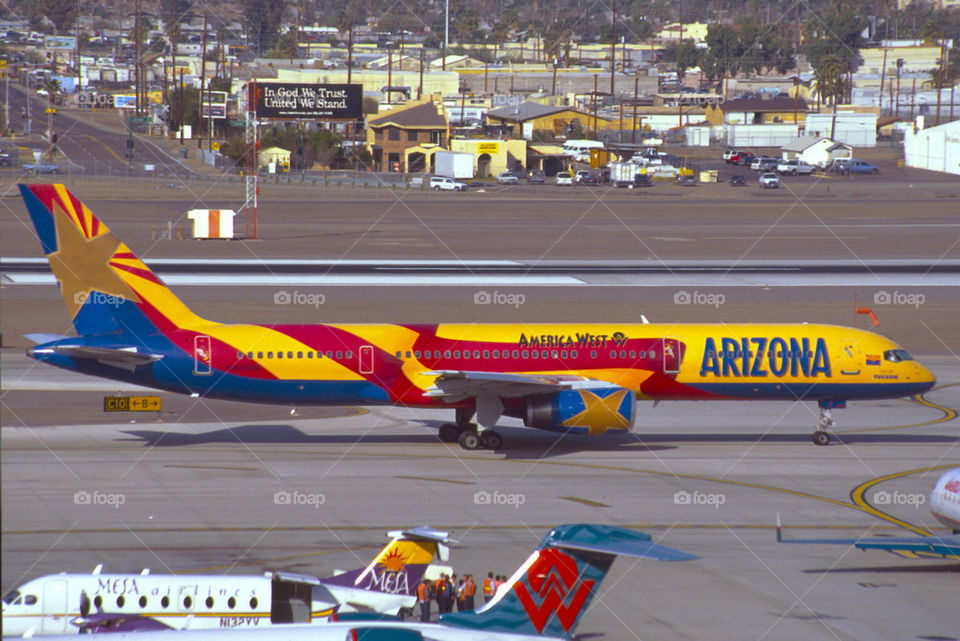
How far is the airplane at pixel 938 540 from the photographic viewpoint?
25984 mm

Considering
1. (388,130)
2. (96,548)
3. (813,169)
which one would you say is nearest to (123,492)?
(96,548)

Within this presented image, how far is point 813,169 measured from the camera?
17150 cm

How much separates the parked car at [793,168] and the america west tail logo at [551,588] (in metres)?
157

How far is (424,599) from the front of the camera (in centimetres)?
2247

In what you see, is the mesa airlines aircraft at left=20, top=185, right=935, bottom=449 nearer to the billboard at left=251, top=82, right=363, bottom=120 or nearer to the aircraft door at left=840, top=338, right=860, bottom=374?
the aircraft door at left=840, top=338, right=860, bottom=374

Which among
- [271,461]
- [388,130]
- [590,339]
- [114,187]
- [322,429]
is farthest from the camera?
[388,130]

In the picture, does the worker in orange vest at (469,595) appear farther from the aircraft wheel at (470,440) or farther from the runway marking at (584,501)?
the aircraft wheel at (470,440)

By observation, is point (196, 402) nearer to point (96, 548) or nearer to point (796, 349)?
point (96, 548)

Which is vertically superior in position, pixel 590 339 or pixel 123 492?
pixel 590 339

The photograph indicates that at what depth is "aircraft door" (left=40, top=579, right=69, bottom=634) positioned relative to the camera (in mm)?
19922

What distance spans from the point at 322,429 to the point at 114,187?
107911mm

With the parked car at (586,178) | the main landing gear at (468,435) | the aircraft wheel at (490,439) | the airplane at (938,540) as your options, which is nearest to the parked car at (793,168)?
the parked car at (586,178)

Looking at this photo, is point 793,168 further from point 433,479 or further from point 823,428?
point 433,479

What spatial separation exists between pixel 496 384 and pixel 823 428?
12.6 meters
